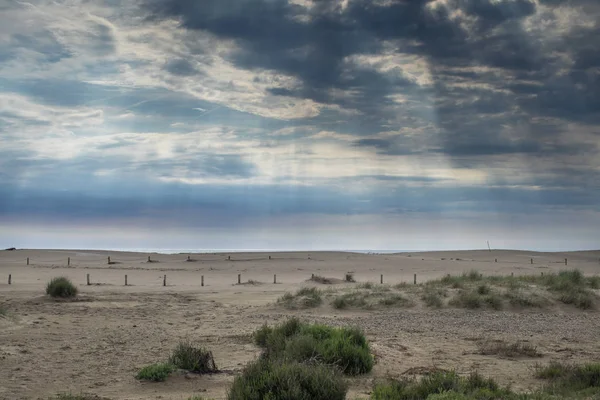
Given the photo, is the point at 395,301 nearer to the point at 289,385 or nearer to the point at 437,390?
the point at 437,390

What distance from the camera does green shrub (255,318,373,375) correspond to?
12383 millimetres

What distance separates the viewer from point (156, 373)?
39.5 feet

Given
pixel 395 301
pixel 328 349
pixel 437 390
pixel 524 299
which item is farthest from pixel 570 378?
pixel 524 299

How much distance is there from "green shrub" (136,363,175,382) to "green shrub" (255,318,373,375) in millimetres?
2055

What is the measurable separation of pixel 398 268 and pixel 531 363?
55103 millimetres

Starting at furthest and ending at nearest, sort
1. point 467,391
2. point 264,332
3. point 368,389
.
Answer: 1. point 264,332
2. point 368,389
3. point 467,391

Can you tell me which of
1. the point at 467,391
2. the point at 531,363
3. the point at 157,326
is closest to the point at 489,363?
the point at 531,363

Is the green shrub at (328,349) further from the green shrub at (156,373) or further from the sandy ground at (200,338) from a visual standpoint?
the green shrub at (156,373)

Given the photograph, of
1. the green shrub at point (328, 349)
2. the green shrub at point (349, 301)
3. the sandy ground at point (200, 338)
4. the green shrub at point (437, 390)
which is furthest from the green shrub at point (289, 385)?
Answer: the green shrub at point (349, 301)

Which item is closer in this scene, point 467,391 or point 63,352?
point 467,391

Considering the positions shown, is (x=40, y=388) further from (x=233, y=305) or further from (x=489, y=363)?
(x=233, y=305)

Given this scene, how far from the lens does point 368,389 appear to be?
11125 millimetres

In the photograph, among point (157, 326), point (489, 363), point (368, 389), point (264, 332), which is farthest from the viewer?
point (157, 326)

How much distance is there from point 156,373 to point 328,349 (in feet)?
12.3
